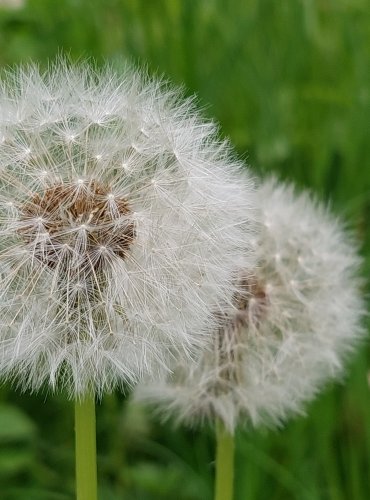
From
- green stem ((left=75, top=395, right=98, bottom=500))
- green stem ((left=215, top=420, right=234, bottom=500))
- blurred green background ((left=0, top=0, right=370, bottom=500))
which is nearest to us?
green stem ((left=75, top=395, right=98, bottom=500))

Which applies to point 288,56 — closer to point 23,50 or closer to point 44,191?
point 23,50

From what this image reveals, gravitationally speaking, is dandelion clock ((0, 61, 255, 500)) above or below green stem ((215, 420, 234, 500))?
above

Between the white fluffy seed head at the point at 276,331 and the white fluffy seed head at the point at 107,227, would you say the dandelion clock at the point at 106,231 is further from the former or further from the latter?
the white fluffy seed head at the point at 276,331

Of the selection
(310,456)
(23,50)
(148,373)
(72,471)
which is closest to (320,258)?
(148,373)

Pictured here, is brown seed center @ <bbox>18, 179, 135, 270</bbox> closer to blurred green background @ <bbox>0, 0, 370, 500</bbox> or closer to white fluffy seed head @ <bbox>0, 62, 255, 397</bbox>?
white fluffy seed head @ <bbox>0, 62, 255, 397</bbox>

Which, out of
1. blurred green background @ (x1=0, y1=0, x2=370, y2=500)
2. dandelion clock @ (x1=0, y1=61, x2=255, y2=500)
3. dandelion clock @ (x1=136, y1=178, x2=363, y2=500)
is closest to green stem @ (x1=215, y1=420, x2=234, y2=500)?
dandelion clock @ (x1=136, y1=178, x2=363, y2=500)

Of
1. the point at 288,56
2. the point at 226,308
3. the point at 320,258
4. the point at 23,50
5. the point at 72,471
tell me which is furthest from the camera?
the point at 288,56

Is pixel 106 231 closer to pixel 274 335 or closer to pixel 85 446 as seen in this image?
pixel 85 446
